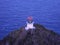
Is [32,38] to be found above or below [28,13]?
below

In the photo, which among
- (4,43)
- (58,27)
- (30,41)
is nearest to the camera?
(30,41)

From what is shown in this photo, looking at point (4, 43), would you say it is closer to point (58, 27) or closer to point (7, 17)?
point (7, 17)

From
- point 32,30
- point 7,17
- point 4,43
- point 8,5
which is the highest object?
point 8,5

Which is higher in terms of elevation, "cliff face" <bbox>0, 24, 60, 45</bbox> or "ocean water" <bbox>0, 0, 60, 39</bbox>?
"ocean water" <bbox>0, 0, 60, 39</bbox>

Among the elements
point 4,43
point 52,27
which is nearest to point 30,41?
point 4,43

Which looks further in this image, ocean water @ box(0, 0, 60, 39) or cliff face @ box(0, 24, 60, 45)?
ocean water @ box(0, 0, 60, 39)

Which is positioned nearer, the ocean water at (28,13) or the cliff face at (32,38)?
the cliff face at (32,38)

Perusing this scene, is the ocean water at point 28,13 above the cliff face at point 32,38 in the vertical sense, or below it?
above

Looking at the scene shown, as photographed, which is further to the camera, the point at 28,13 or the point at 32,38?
the point at 28,13
